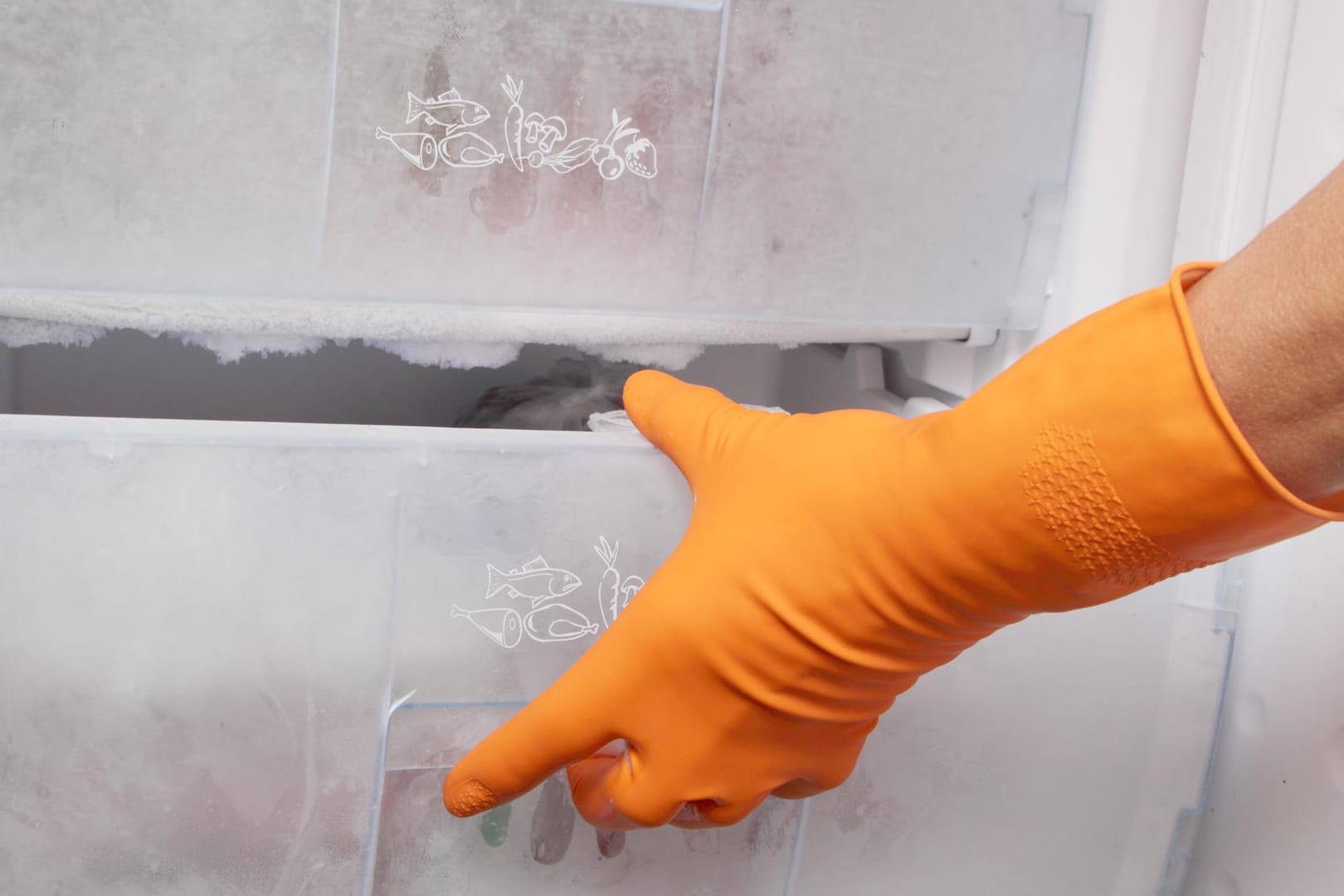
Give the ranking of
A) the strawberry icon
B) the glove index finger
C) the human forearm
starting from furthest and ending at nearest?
the strawberry icon
the glove index finger
the human forearm

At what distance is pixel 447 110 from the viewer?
2.42ft

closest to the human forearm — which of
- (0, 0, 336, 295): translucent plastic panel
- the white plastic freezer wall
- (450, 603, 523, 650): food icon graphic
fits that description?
the white plastic freezer wall

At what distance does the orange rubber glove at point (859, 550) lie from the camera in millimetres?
487

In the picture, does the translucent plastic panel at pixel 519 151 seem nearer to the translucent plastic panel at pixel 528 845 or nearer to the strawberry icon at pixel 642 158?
the strawberry icon at pixel 642 158

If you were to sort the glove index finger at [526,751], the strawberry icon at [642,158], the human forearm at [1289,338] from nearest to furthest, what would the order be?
the human forearm at [1289,338] < the glove index finger at [526,751] < the strawberry icon at [642,158]

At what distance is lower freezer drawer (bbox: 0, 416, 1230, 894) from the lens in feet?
2.23

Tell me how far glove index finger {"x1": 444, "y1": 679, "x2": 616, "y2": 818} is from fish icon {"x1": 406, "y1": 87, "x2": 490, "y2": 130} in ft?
1.30

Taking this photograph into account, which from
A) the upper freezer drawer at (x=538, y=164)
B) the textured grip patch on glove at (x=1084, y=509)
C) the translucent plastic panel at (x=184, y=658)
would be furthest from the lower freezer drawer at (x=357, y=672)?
the textured grip patch on glove at (x=1084, y=509)

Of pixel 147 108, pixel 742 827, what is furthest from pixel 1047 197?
pixel 147 108

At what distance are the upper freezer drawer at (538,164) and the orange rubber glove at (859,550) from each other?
14cm

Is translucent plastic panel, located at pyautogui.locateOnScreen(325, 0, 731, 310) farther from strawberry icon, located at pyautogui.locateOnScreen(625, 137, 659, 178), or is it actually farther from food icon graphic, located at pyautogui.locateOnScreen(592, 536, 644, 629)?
food icon graphic, located at pyautogui.locateOnScreen(592, 536, 644, 629)

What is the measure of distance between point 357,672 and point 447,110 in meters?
0.40

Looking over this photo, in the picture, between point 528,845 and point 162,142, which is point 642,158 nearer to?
point 162,142

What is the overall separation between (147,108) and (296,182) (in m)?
0.10
